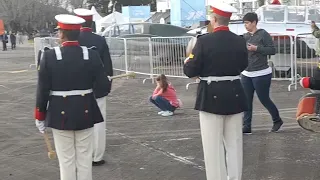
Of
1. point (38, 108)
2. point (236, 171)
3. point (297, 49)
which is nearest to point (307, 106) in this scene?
point (236, 171)

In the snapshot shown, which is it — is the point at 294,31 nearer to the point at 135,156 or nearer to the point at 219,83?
the point at 135,156

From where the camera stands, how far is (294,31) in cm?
1644

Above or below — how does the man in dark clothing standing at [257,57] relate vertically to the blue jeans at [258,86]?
above

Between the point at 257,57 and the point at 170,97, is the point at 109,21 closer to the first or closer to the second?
the point at 170,97

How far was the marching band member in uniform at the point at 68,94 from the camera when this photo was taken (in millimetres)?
4734

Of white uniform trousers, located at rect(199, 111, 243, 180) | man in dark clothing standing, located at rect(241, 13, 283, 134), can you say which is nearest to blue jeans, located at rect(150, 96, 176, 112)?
man in dark clothing standing, located at rect(241, 13, 283, 134)

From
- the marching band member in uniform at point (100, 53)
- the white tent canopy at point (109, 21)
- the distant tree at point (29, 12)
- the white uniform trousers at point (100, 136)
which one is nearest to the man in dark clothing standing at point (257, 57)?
the marching band member in uniform at point (100, 53)

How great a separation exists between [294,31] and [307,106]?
11.2 metres

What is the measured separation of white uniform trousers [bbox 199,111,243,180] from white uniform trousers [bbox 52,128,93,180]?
111 cm

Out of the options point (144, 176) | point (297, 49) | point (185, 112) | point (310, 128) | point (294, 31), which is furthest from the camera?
point (294, 31)

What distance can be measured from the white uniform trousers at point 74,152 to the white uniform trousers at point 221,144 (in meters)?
1.11

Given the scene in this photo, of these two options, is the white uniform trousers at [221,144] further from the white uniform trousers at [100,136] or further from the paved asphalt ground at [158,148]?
the white uniform trousers at [100,136]

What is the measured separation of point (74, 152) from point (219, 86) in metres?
1.50

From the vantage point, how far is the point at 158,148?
7449 mm
